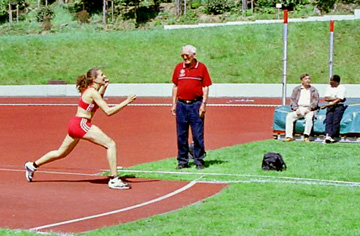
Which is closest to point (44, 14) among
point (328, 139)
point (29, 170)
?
point (328, 139)

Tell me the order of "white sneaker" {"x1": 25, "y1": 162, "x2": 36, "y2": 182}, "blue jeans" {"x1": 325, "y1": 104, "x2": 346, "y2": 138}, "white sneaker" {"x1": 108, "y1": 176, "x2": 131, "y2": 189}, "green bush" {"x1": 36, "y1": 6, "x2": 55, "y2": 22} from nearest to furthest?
"white sneaker" {"x1": 108, "y1": 176, "x2": 131, "y2": 189} < "white sneaker" {"x1": 25, "y1": 162, "x2": 36, "y2": 182} < "blue jeans" {"x1": 325, "y1": 104, "x2": 346, "y2": 138} < "green bush" {"x1": 36, "y1": 6, "x2": 55, "y2": 22}

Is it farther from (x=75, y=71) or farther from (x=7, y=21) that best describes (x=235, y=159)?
(x=7, y=21)

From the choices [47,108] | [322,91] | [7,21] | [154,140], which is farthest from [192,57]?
[7,21]

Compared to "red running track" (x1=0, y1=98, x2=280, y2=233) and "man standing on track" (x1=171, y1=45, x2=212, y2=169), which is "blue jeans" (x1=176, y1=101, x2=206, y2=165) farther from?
"red running track" (x1=0, y1=98, x2=280, y2=233)

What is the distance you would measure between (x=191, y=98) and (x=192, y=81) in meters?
0.29

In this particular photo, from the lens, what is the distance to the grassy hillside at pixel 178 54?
134ft

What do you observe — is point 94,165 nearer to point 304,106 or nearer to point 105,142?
point 105,142

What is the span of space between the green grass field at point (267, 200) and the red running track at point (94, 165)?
466 millimetres

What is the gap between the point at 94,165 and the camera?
14.2 metres

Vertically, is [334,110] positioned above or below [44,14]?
below

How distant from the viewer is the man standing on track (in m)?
12.8

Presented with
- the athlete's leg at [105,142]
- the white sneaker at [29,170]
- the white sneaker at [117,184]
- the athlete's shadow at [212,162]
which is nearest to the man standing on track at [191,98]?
the athlete's shadow at [212,162]

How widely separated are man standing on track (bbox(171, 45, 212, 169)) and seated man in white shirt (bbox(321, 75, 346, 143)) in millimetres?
5010

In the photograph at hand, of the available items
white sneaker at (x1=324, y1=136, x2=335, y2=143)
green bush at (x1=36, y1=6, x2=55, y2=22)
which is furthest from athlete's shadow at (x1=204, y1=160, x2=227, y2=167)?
green bush at (x1=36, y1=6, x2=55, y2=22)
